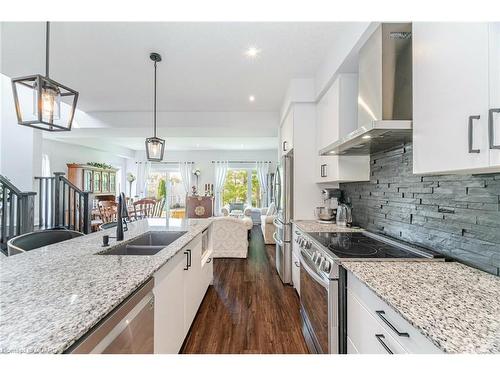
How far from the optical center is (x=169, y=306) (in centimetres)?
145

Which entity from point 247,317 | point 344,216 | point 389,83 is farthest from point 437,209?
point 247,317

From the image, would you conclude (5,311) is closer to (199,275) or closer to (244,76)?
(199,275)

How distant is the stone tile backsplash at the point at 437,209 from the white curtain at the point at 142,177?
8.98 metres

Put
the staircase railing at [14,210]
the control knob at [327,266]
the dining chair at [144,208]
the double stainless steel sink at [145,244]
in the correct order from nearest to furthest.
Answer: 1. the control knob at [327,266]
2. the double stainless steel sink at [145,244]
3. the staircase railing at [14,210]
4. the dining chair at [144,208]

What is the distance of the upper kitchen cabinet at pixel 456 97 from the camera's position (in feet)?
2.66

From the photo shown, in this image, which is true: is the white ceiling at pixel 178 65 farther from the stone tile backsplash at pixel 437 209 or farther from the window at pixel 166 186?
the window at pixel 166 186

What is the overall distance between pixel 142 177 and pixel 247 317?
854cm

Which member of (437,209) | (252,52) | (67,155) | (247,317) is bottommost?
(247,317)

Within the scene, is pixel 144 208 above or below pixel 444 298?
below

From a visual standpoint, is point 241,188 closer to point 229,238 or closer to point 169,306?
point 229,238

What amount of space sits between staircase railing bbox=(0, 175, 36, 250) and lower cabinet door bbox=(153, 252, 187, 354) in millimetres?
2816

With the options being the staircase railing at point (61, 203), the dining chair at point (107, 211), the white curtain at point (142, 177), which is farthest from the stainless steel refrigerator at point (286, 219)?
the white curtain at point (142, 177)
